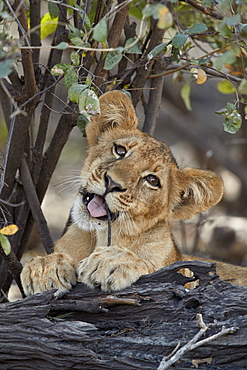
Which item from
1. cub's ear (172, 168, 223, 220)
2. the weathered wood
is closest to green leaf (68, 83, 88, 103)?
the weathered wood

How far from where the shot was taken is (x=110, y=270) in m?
2.77

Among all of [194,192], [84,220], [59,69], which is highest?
[59,69]

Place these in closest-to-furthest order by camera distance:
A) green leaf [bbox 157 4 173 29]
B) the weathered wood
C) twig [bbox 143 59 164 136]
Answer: green leaf [bbox 157 4 173 29] → the weathered wood → twig [bbox 143 59 164 136]

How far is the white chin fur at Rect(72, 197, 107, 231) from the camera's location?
3.29m

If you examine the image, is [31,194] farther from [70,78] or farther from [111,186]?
[70,78]

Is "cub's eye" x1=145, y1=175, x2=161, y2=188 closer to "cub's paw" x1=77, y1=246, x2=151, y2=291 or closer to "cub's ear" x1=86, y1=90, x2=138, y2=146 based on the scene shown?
"cub's ear" x1=86, y1=90, x2=138, y2=146

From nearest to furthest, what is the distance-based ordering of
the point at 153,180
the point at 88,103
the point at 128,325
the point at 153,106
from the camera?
1. the point at 128,325
2. the point at 88,103
3. the point at 153,180
4. the point at 153,106

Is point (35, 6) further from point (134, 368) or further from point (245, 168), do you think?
point (245, 168)

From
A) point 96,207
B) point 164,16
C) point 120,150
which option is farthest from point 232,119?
point 164,16

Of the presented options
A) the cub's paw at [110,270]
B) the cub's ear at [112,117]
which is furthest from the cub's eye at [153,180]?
the cub's paw at [110,270]

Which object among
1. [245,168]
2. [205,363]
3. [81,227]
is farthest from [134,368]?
[245,168]

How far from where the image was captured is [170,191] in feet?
12.3

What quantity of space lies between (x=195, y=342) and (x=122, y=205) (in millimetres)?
1070

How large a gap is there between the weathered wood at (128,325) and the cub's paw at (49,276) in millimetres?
70
